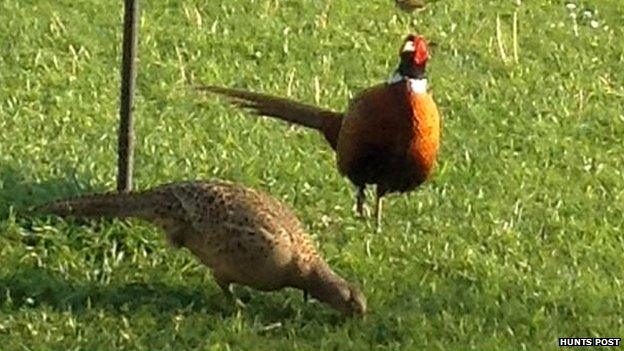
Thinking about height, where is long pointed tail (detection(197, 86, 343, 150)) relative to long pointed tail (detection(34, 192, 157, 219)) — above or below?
above

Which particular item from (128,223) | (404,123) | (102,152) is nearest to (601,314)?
(404,123)

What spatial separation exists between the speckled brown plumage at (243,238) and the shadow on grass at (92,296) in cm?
13

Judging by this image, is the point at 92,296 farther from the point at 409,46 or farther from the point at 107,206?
the point at 409,46

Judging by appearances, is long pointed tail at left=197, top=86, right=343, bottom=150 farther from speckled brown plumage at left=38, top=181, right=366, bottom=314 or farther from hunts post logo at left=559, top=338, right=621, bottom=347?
hunts post logo at left=559, top=338, right=621, bottom=347

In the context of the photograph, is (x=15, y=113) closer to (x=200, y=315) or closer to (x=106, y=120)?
(x=106, y=120)

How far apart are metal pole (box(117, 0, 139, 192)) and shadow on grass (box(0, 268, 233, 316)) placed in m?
0.55

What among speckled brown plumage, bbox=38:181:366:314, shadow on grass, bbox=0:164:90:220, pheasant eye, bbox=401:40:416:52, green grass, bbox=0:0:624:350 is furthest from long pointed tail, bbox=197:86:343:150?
speckled brown plumage, bbox=38:181:366:314

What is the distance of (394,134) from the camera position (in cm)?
632

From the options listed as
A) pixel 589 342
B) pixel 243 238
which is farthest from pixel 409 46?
pixel 589 342

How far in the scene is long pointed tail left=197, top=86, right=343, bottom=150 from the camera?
681cm

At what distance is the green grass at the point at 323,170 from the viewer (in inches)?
213

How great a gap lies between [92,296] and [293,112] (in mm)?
1707

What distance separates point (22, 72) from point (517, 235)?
259 cm

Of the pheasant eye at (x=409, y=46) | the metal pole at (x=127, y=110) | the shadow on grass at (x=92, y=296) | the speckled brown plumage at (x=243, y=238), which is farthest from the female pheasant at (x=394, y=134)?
the shadow on grass at (x=92, y=296)
